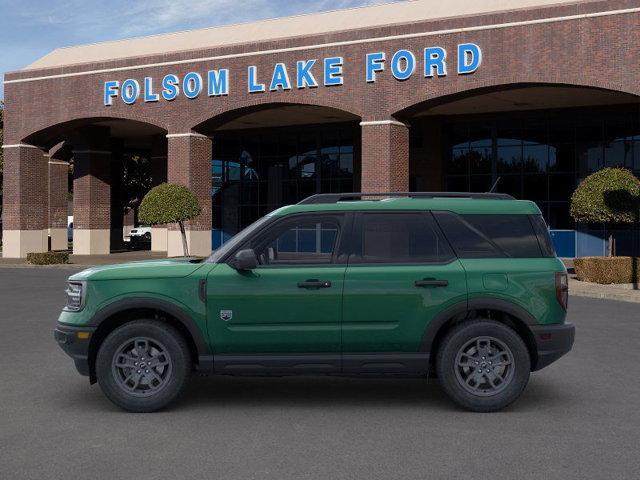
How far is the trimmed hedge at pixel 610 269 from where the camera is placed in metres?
22.0

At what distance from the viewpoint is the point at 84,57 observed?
42406mm

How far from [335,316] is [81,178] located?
1515 inches

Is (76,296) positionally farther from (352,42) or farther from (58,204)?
(58,204)

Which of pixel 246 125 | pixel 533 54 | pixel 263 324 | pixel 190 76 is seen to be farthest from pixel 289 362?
pixel 246 125

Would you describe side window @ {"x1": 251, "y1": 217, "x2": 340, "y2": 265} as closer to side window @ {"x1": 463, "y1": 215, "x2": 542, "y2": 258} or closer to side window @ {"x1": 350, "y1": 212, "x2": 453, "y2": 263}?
side window @ {"x1": 350, "y1": 212, "x2": 453, "y2": 263}

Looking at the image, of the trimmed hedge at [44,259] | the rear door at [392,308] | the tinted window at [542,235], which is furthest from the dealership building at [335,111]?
the rear door at [392,308]

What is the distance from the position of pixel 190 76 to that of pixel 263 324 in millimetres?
29796

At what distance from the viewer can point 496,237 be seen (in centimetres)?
743

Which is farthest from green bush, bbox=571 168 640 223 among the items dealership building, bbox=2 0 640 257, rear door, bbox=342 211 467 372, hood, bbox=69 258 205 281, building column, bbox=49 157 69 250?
building column, bbox=49 157 69 250

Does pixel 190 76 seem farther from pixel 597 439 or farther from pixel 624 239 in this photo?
pixel 597 439

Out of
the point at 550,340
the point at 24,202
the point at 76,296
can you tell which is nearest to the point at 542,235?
the point at 550,340

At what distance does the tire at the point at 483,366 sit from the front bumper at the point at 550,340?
15 centimetres

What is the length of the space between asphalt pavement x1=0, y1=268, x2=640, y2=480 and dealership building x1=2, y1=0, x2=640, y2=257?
823 inches

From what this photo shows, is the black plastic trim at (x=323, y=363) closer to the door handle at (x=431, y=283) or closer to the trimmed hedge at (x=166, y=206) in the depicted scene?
the door handle at (x=431, y=283)
